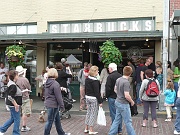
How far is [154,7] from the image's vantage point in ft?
44.7

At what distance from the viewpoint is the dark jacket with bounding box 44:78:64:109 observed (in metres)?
6.91

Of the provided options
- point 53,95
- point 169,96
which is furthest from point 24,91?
point 169,96

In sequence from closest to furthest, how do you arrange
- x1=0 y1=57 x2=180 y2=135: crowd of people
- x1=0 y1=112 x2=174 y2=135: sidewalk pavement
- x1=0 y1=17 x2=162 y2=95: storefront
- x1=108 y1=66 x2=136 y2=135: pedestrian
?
x1=108 y1=66 x2=136 y2=135: pedestrian → x1=0 y1=57 x2=180 y2=135: crowd of people → x1=0 y1=112 x2=174 y2=135: sidewalk pavement → x1=0 y1=17 x2=162 y2=95: storefront

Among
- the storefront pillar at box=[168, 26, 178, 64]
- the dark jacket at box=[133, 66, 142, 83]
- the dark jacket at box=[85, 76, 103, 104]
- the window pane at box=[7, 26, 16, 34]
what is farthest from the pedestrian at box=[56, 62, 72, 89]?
the window pane at box=[7, 26, 16, 34]

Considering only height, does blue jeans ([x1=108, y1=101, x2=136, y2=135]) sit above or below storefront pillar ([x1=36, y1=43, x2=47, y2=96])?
below

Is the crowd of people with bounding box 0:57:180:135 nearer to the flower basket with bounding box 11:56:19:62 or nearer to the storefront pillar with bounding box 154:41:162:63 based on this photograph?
the flower basket with bounding box 11:56:19:62

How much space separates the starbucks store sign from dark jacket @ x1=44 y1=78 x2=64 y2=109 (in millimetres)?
7858

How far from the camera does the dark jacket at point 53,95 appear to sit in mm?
6910

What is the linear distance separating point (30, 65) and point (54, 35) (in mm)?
4332

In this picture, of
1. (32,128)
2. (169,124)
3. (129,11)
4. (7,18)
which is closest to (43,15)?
(7,18)

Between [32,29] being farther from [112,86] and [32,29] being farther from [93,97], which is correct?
[112,86]

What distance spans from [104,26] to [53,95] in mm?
8086

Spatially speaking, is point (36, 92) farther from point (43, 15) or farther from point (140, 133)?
point (140, 133)

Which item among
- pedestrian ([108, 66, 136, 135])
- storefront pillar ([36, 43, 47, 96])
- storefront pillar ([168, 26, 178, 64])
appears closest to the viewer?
pedestrian ([108, 66, 136, 135])
